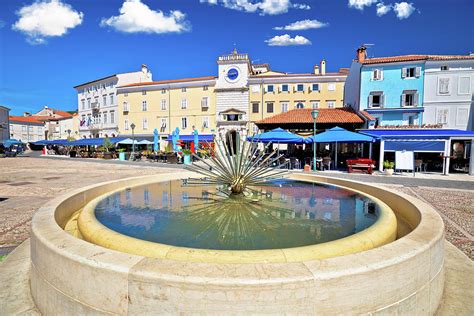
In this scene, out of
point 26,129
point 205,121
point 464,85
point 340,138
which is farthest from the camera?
point 26,129

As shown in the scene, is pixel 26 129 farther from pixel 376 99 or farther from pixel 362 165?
pixel 362 165

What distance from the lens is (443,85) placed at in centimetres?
2411

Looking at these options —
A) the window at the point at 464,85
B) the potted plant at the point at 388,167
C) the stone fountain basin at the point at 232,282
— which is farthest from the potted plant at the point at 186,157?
the window at the point at 464,85

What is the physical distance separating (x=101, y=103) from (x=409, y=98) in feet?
155

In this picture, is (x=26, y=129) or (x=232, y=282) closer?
(x=232, y=282)

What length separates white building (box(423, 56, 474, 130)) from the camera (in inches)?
934

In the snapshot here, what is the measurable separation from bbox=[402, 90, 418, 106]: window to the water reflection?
23.4 m

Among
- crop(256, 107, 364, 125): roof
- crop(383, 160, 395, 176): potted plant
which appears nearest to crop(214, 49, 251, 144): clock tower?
crop(256, 107, 364, 125): roof

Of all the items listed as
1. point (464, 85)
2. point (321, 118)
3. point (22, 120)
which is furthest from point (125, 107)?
point (464, 85)

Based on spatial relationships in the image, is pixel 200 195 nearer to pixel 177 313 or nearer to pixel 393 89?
pixel 177 313

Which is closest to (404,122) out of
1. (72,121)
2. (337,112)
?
(337,112)

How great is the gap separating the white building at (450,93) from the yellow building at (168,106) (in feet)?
83.5

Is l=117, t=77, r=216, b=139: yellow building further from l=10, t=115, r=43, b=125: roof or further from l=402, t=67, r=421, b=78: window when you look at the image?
l=10, t=115, r=43, b=125: roof

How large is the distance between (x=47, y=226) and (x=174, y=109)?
4022 cm
